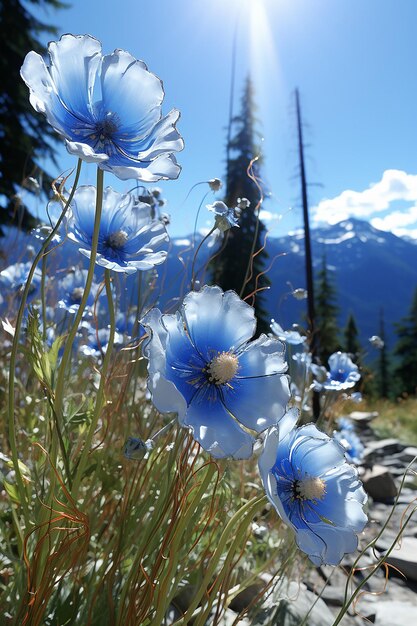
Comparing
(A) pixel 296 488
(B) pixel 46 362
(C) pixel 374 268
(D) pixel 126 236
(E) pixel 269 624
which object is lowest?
(E) pixel 269 624

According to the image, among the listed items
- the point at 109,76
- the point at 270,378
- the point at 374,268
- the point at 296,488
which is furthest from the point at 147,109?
the point at 374,268

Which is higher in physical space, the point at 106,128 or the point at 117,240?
the point at 106,128

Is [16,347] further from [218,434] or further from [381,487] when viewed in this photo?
[381,487]

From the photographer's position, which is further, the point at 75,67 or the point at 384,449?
the point at 384,449

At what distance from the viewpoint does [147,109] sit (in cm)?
73

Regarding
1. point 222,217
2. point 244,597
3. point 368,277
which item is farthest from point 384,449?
point 368,277

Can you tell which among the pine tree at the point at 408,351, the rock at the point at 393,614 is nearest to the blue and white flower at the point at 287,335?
the rock at the point at 393,614

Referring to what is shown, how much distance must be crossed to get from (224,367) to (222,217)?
A: 0.46 m

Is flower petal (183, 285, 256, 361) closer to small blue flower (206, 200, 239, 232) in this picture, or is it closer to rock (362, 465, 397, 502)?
small blue flower (206, 200, 239, 232)

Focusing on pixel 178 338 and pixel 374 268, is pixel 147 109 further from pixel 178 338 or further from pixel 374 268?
pixel 374 268

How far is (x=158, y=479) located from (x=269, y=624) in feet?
1.53

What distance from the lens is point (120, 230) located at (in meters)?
1.00

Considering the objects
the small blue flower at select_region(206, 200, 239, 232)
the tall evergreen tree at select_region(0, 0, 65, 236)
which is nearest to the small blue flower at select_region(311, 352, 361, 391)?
the small blue flower at select_region(206, 200, 239, 232)

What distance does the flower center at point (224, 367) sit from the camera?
0.65 metres
